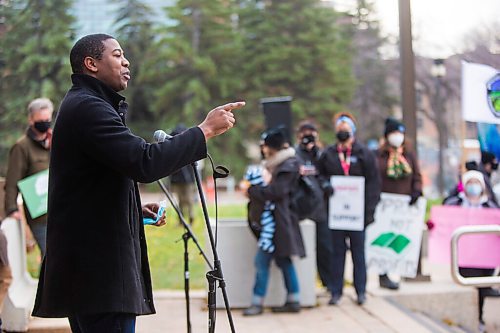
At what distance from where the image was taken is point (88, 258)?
2.90 m

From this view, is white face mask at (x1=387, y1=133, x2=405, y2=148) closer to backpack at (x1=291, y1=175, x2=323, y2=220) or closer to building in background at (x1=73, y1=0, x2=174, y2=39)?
backpack at (x1=291, y1=175, x2=323, y2=220)

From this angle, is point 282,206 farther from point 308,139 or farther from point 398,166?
point 398,166

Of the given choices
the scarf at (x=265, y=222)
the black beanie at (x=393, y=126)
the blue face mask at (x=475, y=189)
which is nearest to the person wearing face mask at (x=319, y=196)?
the scarf at (x=265, y=222)

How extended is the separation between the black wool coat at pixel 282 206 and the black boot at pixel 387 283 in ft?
4.95

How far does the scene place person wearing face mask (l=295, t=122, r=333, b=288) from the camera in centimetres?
735

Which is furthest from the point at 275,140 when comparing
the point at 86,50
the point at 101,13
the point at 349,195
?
the point at 101,13

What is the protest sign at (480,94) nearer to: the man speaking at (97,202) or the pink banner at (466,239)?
the pink banner at (466,239)

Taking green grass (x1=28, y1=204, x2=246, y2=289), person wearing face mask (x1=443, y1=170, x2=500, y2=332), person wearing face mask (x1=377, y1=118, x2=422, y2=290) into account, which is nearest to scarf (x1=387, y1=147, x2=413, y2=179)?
person wearing face mask (x1=377, y1=118, x2=422, y2=290)

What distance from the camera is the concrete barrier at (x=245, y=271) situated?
689 centimetres

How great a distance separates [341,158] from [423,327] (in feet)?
6.54

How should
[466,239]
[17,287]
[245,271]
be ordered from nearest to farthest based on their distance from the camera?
[17,287], [466,239], [245,271]

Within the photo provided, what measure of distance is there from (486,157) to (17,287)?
488 cm

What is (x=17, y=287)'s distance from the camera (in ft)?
18.9

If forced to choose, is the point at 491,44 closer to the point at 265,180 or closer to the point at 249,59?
the point at 265,180
